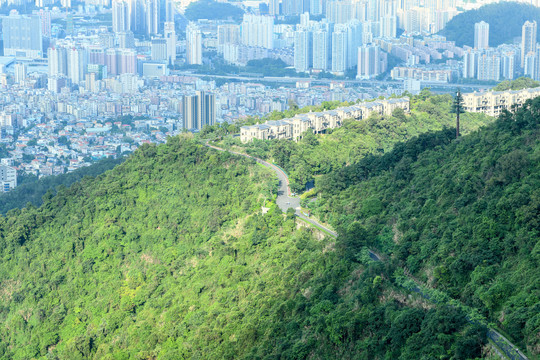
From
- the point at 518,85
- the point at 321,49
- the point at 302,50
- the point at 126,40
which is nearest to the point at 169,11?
the point at 126,40

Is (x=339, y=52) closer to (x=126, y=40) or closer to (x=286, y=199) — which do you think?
(x=126, y=40)

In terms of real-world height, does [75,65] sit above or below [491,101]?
above

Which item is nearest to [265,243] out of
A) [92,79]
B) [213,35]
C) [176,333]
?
[176,333]

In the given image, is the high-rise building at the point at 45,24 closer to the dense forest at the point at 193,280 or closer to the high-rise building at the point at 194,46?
the high-rise building at the point at 194,46

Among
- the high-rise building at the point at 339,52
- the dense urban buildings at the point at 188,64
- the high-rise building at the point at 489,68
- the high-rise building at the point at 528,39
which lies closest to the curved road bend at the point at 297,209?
the dense urban buildings at the point at 188,64

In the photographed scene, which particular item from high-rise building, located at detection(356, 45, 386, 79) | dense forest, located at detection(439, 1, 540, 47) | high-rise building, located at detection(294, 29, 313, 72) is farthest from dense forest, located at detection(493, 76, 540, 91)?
high-rise building, located at detection(294, 29, 313, 72)

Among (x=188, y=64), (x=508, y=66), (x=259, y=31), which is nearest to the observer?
(x=508, y=66)

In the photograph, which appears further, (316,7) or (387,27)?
(316,7)

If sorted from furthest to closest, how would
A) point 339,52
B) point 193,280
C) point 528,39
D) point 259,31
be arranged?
1. point 259,31
2. point 339,52
3. point 528,39
4. point 193,280
